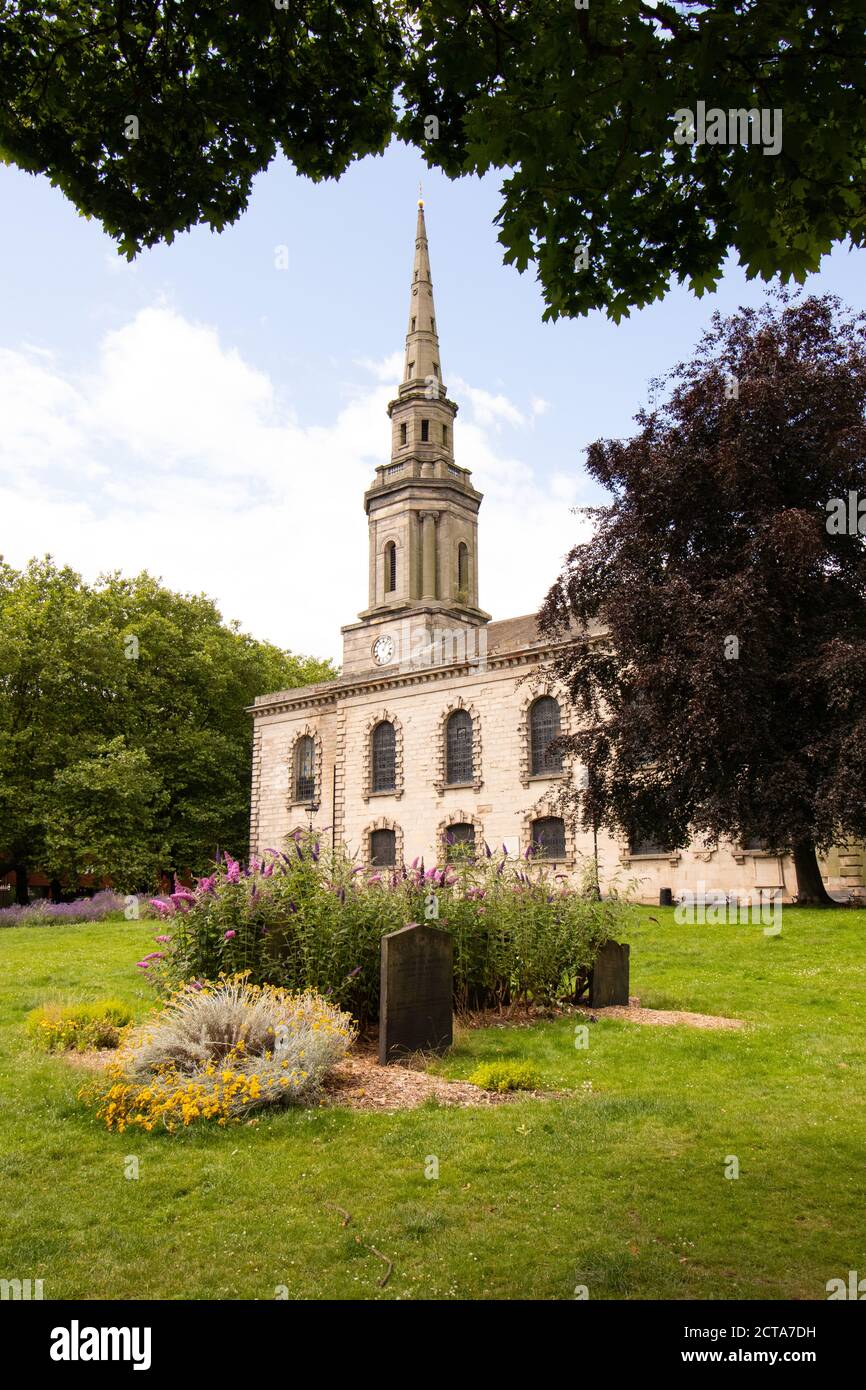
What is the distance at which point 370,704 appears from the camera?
4081cm

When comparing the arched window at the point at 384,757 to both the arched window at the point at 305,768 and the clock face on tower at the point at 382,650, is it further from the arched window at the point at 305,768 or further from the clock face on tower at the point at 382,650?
the clock face on tower at the point at 382,650

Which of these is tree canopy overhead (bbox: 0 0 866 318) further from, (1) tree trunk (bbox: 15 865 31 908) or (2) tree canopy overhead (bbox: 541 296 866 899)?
(1) tree trunk (bbox: 15 865 31 908)

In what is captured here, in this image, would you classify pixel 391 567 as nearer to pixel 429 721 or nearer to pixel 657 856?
pixel 429 721

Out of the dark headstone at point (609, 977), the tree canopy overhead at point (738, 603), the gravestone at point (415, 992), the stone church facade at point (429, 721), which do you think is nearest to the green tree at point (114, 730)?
the stone church facade at point (429, 721)

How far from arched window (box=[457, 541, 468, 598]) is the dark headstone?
36634mm

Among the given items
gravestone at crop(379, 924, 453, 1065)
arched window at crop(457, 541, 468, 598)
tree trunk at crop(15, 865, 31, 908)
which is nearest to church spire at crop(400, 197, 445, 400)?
arched window at crop(457, 541, 468, 598)

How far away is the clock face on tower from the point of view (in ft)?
144

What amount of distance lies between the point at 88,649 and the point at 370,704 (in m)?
12.5

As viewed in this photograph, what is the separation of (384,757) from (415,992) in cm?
3083

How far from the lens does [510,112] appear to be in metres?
5.36

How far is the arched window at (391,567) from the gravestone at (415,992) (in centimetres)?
3822

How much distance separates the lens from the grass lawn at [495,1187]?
480 centimetres

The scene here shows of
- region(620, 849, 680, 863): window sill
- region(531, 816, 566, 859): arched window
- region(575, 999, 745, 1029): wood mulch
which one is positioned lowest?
region(575, 999, 745, 1029): wood mulch
